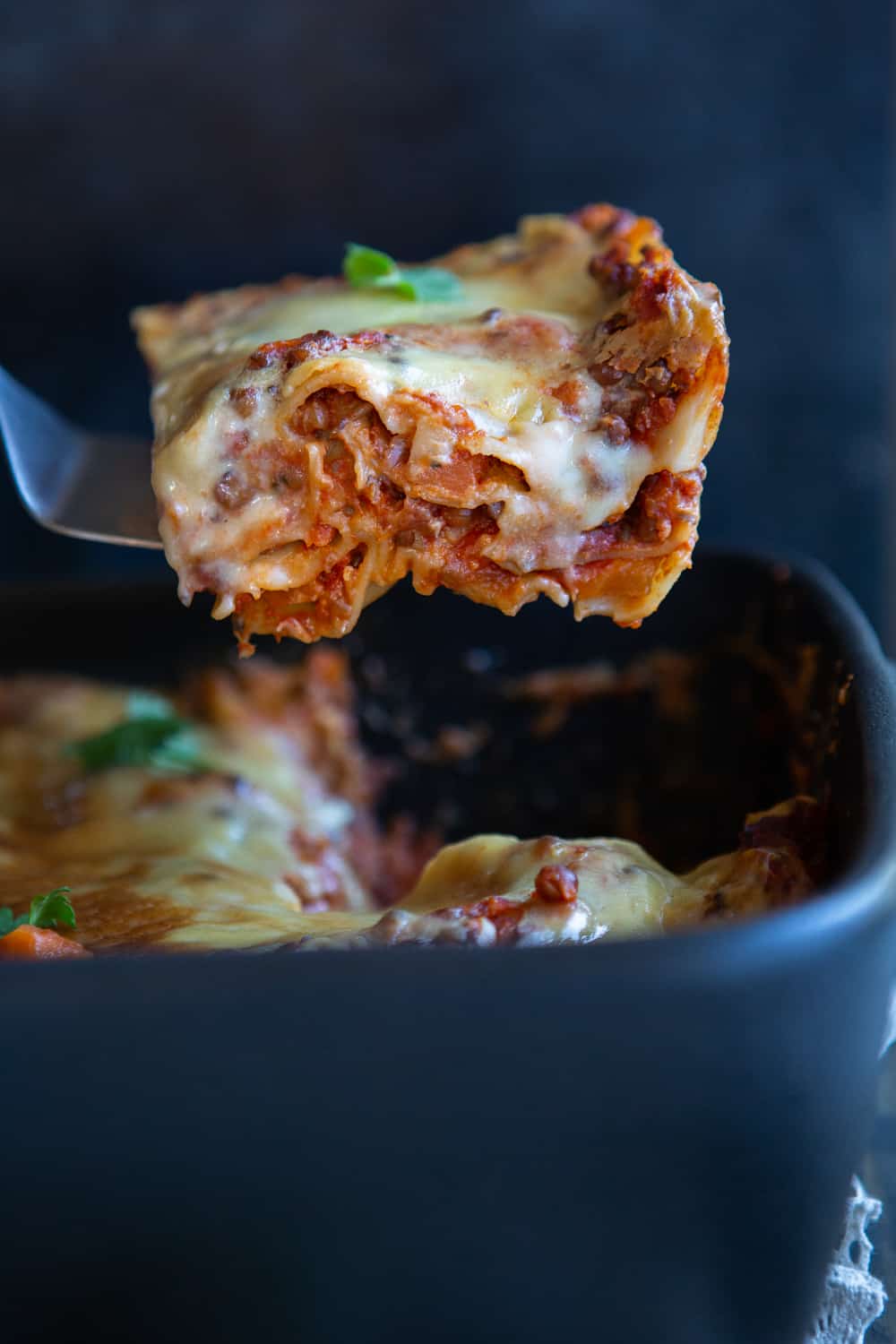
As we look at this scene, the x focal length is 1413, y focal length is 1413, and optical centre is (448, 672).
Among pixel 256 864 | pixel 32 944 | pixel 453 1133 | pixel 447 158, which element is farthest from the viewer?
pixel 447 158

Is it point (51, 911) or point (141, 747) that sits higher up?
point (51, 911)

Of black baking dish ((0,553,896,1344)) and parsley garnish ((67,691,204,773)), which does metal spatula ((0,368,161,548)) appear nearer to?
parsley garnish ((67,691,204,773))

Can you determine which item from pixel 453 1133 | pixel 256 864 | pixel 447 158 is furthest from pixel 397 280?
pixel 447 158

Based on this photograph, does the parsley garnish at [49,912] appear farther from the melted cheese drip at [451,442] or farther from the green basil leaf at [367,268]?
the green basil leaf at [367,268]

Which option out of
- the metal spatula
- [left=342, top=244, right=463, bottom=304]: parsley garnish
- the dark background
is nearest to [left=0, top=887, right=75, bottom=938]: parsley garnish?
the metal spatula

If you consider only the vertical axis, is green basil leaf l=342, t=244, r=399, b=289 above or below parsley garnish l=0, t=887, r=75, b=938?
above

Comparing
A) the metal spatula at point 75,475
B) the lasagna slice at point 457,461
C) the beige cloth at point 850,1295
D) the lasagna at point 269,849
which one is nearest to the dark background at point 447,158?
the metal spatula at point 75,475

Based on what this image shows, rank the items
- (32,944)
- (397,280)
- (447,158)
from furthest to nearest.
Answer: (447,158) < (397,280) < (32,944)

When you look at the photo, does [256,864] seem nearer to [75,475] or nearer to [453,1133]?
[75,475]
